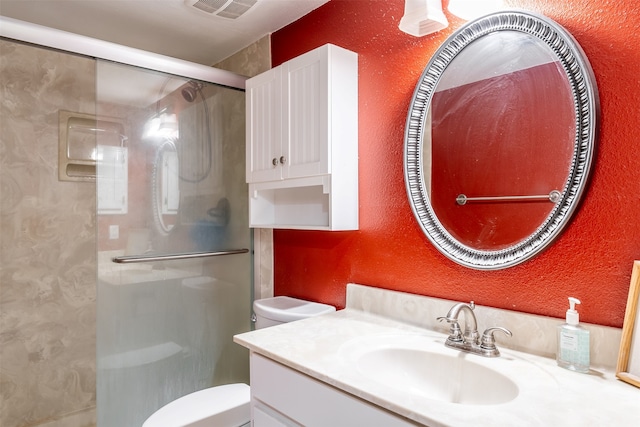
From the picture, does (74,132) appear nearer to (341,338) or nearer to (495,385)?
(341,338)

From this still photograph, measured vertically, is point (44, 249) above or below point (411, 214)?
below

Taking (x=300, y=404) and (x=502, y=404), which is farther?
(x=300, y=404)

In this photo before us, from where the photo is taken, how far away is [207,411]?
1571 millimetres

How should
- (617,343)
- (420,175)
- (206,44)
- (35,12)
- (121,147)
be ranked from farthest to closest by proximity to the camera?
(206,44) → (35,12) → (121,147) → (420,175) → (617,343)

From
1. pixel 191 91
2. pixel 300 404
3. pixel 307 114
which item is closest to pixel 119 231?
pixel 191 91

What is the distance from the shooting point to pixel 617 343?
101cm

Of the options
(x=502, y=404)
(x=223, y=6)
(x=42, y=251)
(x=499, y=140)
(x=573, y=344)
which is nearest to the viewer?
(x=502, y=404)

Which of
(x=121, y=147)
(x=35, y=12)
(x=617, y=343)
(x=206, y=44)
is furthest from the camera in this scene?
(x=206, y=44)

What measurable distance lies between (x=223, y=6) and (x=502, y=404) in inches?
75.2

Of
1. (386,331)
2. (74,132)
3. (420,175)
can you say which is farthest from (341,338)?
(74,132)

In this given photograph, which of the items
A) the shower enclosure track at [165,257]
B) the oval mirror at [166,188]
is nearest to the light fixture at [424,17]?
the oval mirror at [166,188]

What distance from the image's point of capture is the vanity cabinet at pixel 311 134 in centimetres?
161

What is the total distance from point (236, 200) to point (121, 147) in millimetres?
615

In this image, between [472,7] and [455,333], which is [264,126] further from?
[455,333]
